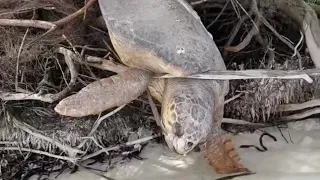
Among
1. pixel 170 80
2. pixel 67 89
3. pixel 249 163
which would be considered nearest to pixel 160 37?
pixel 170 80

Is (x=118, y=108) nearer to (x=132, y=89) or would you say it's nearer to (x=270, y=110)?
(x=132, y=89)

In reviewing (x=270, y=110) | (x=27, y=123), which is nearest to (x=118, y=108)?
(x=27, y=123)

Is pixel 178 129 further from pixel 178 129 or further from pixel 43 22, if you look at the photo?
pixel 43 22

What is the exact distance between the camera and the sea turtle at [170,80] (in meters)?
0.80

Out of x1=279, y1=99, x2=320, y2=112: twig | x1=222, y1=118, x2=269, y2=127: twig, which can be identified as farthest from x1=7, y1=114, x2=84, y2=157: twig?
x1=279, y1=99, x2=320, y2=112: twig

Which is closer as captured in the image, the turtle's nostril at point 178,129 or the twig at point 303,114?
the turtle's nostril at point 178,129

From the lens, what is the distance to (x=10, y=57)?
2.96ft

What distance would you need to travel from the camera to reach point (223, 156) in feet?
2.95

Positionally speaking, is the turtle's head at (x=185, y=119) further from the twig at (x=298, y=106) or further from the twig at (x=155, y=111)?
the twig at (x=298, y=106)

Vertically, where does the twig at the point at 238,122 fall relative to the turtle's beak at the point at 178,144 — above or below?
below

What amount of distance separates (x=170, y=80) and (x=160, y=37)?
0.07 meters

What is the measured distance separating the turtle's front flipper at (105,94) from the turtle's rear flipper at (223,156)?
0.16 meters

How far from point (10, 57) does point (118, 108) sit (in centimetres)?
21

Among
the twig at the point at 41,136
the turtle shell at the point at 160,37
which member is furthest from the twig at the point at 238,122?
the twig at the point at 41,136
